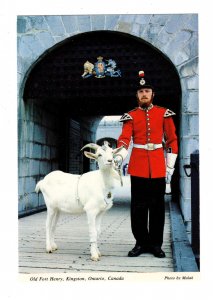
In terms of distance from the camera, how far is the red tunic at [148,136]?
3.69m

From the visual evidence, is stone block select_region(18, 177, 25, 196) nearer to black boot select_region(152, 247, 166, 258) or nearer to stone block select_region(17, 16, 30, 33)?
stone block select_region(17, 16, 30, 33)

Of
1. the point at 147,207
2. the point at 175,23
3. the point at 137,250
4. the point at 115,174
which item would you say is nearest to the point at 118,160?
the point at 115,174

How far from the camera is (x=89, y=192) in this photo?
139 inches

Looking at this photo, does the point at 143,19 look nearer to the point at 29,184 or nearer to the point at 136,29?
the point at 136,29

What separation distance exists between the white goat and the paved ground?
15cm

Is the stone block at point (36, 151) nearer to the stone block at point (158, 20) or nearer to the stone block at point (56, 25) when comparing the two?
the stone block at point (56, 25)

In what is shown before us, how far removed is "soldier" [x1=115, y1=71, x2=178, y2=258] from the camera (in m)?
3.70

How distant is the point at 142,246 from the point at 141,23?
3288 millimetres

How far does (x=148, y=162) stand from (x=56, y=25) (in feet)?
10.1

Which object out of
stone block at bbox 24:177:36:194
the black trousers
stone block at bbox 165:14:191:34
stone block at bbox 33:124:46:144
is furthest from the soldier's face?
stone block at bbox 33:124:46:144

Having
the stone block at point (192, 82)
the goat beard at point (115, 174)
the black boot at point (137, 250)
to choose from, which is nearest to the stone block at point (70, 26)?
the stone block at point (192, 82)
